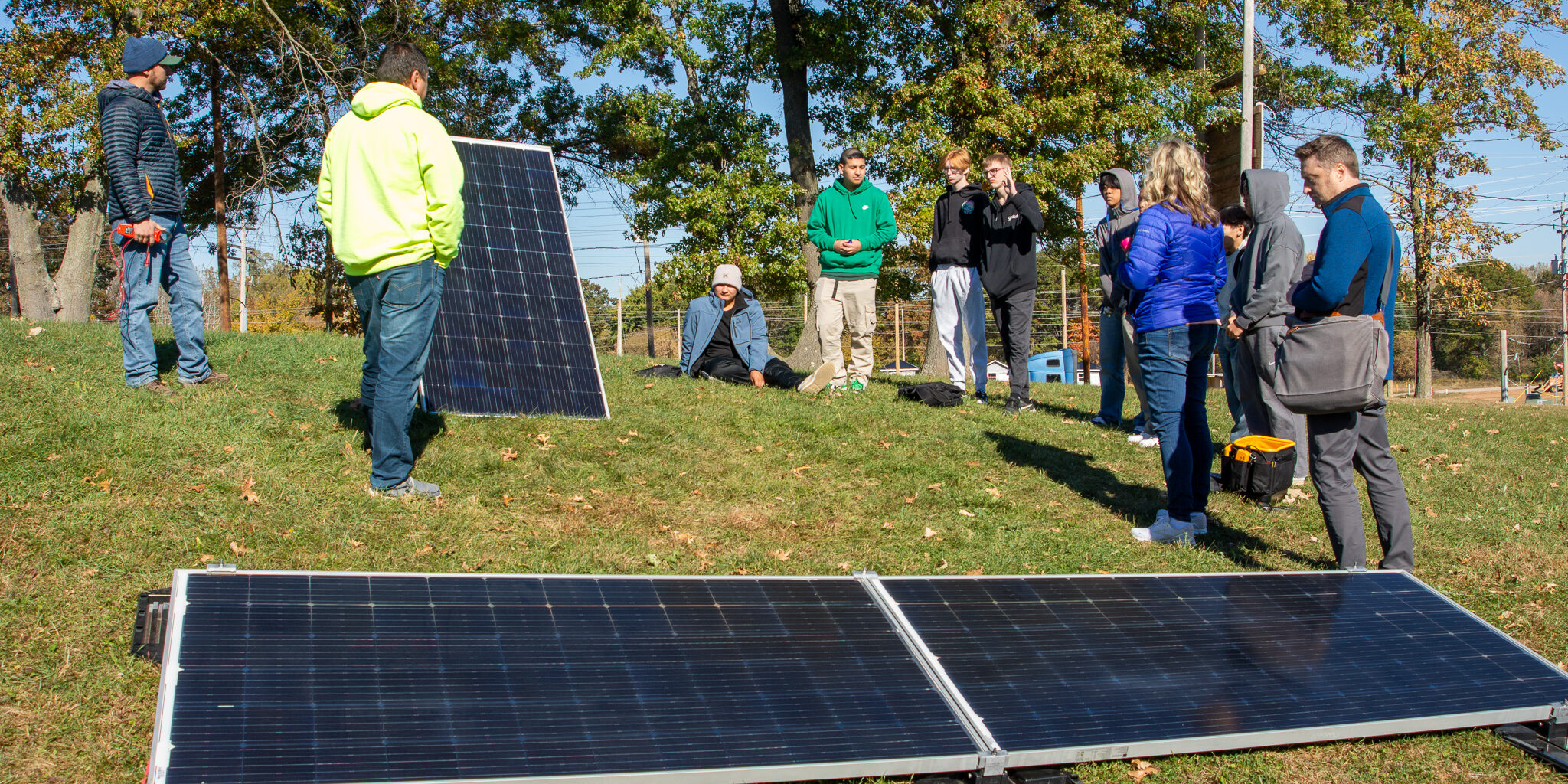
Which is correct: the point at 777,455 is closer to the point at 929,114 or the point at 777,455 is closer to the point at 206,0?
the point at 929,114

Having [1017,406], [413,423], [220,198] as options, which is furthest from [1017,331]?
[220,198]

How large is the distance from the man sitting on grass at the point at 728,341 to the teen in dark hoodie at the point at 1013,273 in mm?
1978

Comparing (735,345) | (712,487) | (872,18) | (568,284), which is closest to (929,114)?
(872,18)

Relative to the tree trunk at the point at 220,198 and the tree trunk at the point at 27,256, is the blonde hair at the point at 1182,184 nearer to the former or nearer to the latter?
the tree trunk at the point at 27,256

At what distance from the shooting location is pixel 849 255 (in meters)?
9.48

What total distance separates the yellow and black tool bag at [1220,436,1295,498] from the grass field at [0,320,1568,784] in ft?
1.72

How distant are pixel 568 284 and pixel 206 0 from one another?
55.2 feet

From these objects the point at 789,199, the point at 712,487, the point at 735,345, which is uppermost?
the point at 789,199

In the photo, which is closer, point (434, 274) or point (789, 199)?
point (434, 274)

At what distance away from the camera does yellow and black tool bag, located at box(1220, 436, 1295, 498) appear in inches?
201

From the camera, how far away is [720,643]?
124 inches

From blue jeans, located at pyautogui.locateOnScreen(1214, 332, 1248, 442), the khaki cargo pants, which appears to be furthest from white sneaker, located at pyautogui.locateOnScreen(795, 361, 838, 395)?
blue jeans, located at pyautogui.locateOnScreen(1214, 332, 1248, 442)

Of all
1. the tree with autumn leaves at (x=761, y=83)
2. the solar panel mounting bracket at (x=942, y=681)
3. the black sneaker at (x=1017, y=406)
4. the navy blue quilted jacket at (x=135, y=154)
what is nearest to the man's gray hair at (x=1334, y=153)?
the solar panel mounting bracket at (x=942, y=681)

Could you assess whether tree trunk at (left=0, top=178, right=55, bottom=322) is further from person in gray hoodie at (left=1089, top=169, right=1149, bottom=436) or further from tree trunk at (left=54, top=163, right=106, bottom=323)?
person in gray hoodie at (left=1089, top=169, right=1149, bottom=436)
